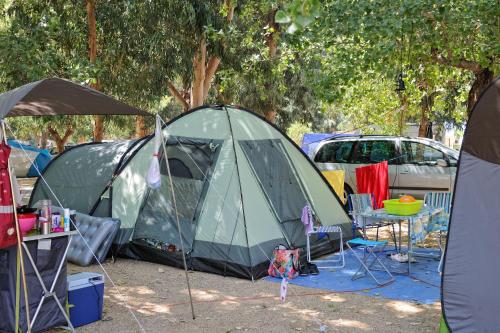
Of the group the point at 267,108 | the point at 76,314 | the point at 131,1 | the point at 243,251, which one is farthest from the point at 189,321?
the point at 267,108

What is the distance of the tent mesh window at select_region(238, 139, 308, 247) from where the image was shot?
7637mm

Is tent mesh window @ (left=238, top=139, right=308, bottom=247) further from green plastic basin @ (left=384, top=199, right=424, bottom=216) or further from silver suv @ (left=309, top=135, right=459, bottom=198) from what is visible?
silver suv @ (left=309, top=135, right=459, bottom=198)

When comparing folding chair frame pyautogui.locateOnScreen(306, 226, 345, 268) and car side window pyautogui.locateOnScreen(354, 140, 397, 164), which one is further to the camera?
car side window pyautogui.locateOnScreen(354, 140, 397, 164)

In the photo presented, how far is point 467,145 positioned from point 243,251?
132 inches

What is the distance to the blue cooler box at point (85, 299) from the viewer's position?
5312 millimetres

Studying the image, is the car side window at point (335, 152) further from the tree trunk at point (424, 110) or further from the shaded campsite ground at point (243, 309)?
the tree trunk at point (424, 110)

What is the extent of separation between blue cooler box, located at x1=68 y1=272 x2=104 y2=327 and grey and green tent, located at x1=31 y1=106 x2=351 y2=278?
199cm

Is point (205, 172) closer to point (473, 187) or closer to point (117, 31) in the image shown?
point (473, 187)

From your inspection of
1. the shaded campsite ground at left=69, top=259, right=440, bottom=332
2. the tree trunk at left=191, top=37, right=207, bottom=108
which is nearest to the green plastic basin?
the shaded campsite ground at left=69, top=259, right=440, bottom=332

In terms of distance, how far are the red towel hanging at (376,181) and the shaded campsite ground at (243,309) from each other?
180 inches

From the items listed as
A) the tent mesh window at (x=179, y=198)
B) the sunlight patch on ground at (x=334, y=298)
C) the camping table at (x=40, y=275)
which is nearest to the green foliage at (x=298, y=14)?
the camping table at (x=40, y=275)

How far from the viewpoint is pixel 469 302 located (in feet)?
14.5

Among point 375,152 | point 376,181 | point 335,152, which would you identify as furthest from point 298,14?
point 335,152

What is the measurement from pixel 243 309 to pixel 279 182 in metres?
2.44
